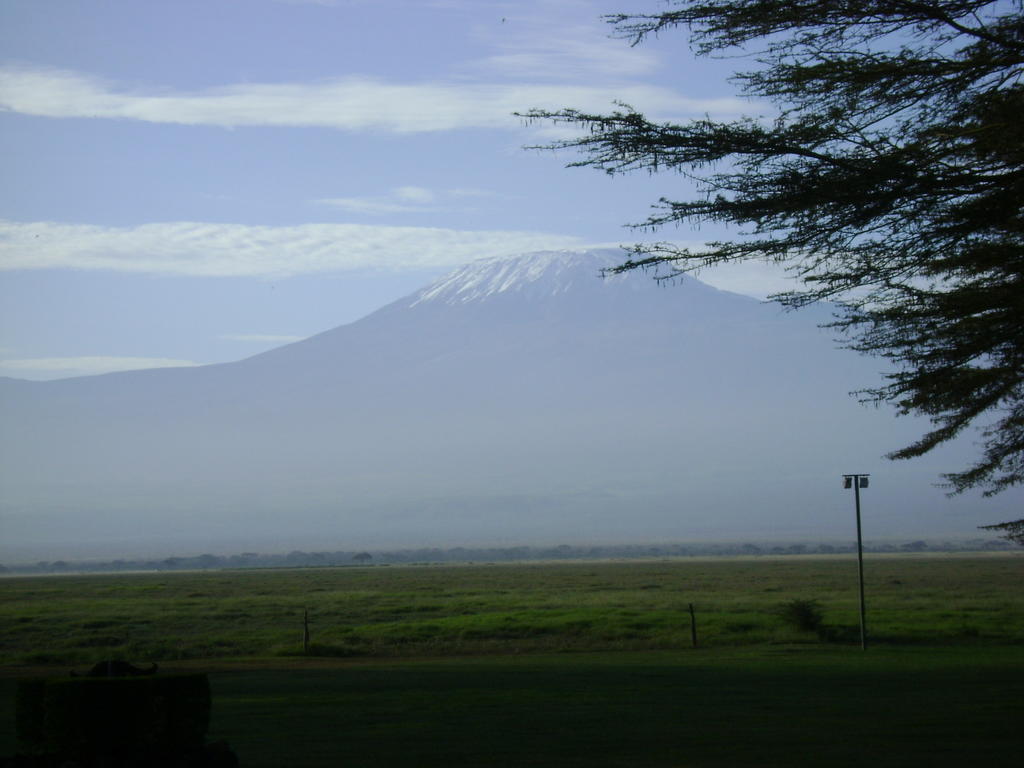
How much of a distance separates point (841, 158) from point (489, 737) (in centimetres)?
Answer: 725

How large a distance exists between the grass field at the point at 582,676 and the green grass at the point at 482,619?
0.17m

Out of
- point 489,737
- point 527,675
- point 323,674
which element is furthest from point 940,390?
point 323,674

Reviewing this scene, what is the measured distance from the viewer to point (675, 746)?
12375 mm

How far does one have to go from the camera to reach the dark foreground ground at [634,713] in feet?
39.0

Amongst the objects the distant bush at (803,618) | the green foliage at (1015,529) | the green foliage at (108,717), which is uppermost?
the green foliage at (1015,529)

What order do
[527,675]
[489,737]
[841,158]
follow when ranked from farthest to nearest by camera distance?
[527,675]
[489,737]
[841,158]

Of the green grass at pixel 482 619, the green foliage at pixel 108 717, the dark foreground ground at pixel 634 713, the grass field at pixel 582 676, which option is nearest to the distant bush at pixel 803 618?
the green grass at pixel 482 619

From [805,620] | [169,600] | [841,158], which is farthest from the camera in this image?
[169,600]

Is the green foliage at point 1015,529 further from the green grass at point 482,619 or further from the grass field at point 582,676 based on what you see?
the green grass at point 482,619

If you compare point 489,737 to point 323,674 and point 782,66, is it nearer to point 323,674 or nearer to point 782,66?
point 782,66

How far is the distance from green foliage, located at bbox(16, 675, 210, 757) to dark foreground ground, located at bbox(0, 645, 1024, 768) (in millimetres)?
1999

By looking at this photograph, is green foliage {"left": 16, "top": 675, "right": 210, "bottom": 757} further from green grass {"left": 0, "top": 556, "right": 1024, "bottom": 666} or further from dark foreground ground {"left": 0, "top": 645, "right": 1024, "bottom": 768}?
green grass {"left": 0, "top": 556, "right": 1024, "bottom": 666}

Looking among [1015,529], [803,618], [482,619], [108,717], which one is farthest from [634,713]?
[482,619]

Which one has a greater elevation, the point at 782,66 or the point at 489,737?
the point at 782,66
